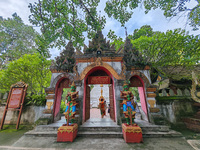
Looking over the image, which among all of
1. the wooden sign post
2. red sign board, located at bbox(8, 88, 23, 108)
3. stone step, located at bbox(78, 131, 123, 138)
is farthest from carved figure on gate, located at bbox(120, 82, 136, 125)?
→ red sign board, located at bbox(8, 88, 23, 108)

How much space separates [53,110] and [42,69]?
625cm

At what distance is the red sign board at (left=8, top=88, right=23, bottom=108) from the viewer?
21.7 feet

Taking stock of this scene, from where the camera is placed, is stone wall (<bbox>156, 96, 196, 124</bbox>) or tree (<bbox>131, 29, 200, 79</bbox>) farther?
tree (<bbox>131, 29, 200, 79</bbox>)

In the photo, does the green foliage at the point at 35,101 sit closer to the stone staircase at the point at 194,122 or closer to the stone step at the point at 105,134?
the stone step at the point at 105,134

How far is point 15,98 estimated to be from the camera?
676 centimetres

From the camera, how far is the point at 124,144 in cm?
403

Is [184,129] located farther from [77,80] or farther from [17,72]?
[17,72]

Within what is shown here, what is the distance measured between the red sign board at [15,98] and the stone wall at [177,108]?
10913mm

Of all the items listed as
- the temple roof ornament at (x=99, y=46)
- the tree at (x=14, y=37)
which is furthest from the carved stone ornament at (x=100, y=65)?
the tree at (x=14, y=37)

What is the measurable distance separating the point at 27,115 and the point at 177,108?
11.8 m

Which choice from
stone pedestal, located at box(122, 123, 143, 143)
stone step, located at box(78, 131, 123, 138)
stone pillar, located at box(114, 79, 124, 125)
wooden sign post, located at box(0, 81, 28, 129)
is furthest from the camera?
wooden sign post, located at box(0, 81, 28, 129)

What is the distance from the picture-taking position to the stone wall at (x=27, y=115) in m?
6.90

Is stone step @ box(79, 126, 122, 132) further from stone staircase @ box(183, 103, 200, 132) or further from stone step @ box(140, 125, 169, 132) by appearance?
stone staircase @ box(183, 103, 200, 132)

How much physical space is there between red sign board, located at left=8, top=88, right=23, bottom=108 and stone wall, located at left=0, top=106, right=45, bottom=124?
2.49 feet
